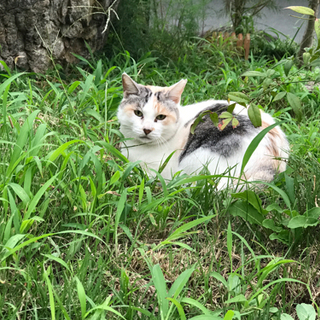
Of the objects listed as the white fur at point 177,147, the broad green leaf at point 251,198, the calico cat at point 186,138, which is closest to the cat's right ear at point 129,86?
the calico cat at point 186,138

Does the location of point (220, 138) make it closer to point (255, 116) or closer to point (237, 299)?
point (255, 116)

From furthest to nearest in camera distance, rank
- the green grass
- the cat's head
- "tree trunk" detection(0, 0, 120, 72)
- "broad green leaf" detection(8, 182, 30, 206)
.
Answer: "tree trunk" detection(0, 0, 120, 72)
the cat's head
"broad green leaf" detection(8, 182, 30, 206)
the green grass

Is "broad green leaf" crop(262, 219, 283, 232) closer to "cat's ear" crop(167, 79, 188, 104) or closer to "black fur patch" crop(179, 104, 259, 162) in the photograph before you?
"black fur patch" crop(179, 104, 259, 162)

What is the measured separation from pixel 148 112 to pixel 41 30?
1.46m

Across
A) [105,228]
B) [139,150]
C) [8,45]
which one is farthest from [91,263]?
[8,45]

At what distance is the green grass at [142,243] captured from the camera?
4.39ft

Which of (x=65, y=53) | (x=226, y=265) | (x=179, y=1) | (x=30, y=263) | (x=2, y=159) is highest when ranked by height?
(x=179, y=1)

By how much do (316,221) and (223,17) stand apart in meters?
4.42

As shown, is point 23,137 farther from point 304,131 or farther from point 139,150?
point 304,131

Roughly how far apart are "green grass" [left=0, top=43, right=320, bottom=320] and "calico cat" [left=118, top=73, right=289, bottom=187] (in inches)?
6.2

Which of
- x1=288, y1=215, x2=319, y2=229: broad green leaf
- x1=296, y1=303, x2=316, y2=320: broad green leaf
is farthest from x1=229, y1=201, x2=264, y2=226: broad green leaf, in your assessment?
x1=296, y1=303, x2=316, y2=320: broad green leaf

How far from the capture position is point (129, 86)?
8.24ft

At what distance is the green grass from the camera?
1337mm

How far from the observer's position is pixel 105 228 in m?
1.63
